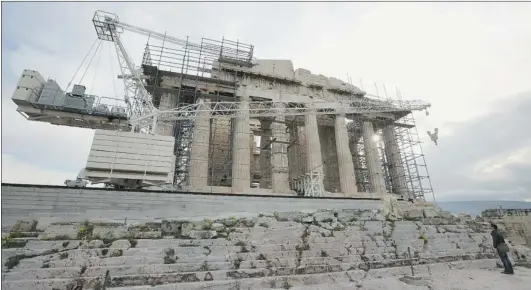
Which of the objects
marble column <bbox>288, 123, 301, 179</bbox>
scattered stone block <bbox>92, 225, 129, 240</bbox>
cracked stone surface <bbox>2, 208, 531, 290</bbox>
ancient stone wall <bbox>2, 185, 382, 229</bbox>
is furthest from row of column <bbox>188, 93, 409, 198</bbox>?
scattered stone block <bbox>92, 225, 129, 240</bbox>

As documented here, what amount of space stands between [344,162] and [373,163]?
377cm

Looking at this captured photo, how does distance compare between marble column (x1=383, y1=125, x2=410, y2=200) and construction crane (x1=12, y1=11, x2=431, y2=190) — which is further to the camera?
marble column (x1=383, y1=125, x2=410, y2=200)

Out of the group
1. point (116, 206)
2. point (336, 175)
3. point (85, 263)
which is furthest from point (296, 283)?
point (336, 175)

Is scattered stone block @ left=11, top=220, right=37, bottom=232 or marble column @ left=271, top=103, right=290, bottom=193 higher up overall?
marble column @ left=271, top=103, right=290, bottom=193

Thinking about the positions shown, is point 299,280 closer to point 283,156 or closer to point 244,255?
point 244,255

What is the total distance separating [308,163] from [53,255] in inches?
794

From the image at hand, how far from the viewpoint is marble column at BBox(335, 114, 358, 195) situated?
2412 cm

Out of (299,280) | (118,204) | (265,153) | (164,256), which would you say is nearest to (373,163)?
(265,153)

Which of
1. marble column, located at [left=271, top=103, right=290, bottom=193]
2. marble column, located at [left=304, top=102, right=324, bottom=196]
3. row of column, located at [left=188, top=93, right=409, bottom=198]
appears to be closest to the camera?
row of column, located at [left=188, top=93, right=409, bottom=198]

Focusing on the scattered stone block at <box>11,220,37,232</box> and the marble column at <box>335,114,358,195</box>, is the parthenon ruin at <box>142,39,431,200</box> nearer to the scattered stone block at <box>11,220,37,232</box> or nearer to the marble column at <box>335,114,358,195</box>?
the marble column at <box>335,114,358,195</box>

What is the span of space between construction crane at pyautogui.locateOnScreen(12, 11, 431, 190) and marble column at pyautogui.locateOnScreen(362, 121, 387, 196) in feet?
7.38

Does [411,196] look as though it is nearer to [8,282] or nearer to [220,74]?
[220,74]

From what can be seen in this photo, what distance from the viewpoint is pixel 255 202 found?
1312 cm

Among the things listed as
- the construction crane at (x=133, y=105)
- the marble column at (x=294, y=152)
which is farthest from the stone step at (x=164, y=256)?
the marble column at (x=294, y=152)
